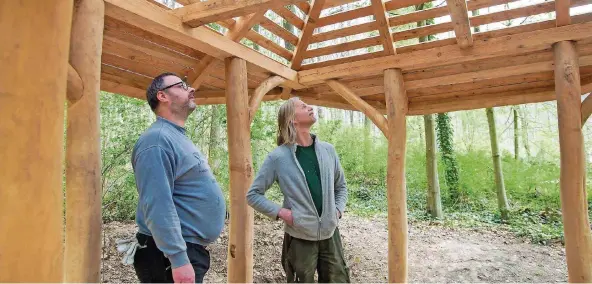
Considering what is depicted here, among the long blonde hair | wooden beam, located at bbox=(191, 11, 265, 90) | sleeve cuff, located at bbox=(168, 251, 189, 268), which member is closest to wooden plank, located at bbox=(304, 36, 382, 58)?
wooden beam, located at bbox=(191, 11, 265, 90)

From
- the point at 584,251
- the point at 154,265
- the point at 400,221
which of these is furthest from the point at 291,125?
the point at 584,251

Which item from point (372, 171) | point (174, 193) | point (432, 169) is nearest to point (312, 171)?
point (174, 193)

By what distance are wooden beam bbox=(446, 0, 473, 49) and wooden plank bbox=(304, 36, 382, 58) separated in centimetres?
105

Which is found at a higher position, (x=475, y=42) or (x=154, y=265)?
(x=475, y=42)

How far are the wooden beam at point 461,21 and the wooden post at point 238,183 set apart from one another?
2.18 meters

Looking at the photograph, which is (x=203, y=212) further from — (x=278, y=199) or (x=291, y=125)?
(x=278, y=199)

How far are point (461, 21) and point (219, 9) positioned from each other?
88.5 inches

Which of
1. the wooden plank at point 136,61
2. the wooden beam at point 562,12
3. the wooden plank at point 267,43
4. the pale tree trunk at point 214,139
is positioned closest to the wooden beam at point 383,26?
the wooden plank at point 267,43

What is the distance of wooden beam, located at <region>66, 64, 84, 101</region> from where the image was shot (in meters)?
2.22

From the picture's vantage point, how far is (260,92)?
4402mm

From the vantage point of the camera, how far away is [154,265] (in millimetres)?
1838

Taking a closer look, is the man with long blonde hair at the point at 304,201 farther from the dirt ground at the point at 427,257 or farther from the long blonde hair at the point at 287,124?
the dirt ground at the point at 427,257

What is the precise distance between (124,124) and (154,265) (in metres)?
6.11

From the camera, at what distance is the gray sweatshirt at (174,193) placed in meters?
1.67
